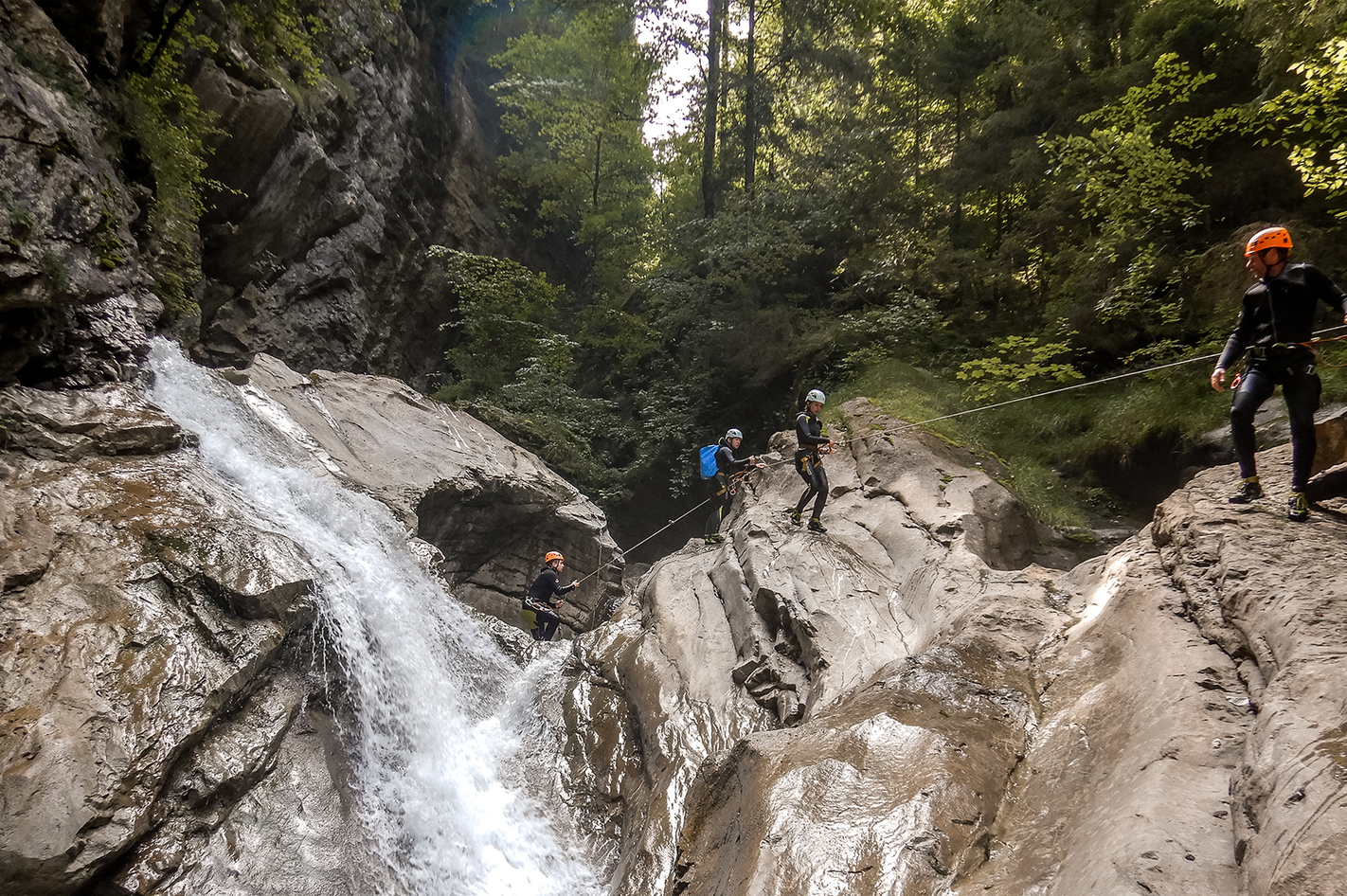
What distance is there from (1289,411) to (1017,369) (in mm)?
6489

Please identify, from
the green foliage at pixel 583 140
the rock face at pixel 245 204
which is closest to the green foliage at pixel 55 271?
the rock face at pixel 245 204

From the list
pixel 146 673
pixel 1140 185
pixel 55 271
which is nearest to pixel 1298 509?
pixel 1140 185

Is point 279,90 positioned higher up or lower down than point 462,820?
higher up

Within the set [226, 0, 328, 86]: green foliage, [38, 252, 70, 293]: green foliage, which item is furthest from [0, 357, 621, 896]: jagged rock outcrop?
[226, 0, 328, 86]: green foliage

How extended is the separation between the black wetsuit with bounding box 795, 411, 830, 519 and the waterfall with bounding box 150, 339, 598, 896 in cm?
433

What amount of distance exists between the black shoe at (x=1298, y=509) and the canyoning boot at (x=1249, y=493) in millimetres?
296

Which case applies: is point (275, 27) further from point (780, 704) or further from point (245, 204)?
point (780, 704)

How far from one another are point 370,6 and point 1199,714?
2023cm

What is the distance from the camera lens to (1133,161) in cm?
980

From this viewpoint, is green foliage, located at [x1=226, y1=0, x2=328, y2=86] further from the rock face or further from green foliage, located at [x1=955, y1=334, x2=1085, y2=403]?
green foliage, located at [x1=955, y1=334, x2=1085, y2=403]

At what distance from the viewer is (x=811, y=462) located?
30.8ft

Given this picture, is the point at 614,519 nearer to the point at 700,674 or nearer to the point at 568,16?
the point at 700,674

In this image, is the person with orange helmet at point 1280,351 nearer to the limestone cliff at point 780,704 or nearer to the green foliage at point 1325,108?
the limestone cliff at point 780,704

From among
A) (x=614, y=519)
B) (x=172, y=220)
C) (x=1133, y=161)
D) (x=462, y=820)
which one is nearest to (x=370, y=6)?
(x=172, y=220)
